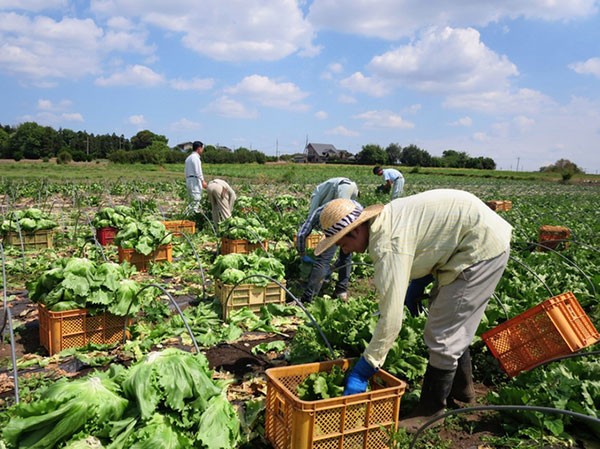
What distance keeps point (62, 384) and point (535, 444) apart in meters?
3.09

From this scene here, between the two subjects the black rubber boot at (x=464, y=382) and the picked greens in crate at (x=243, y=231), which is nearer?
the black rubber boot at (x=464, y=382)

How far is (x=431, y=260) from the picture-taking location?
304cm

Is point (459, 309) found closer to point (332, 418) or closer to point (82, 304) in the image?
point (332, 418)

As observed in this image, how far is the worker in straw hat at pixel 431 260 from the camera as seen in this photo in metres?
2.73

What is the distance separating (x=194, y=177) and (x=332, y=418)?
8.54 m

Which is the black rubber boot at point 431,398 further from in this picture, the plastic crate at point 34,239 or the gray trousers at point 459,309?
the plastic crate at point 34,239

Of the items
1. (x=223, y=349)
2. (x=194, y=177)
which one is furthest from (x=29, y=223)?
(x=223, y=349)

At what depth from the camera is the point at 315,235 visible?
829 cm

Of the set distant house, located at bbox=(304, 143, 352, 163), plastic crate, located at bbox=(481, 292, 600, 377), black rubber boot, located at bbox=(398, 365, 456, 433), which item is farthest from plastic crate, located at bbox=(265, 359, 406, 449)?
distant house, located at bbox=(304, 143, 352, 163)

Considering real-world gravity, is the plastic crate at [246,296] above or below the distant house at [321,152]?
below

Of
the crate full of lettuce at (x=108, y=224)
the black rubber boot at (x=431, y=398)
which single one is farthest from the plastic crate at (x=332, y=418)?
the crate full of lettuce at (x=108, y=224)

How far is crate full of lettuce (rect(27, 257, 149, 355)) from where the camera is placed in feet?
14.2

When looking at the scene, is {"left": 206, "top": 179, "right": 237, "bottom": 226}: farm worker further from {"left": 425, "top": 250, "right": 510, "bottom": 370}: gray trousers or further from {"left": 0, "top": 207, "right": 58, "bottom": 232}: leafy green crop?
{"left": 425, "top": 250, "right": 510, "bottom": 370}: gray trousers

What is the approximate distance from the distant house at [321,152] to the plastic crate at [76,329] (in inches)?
3849
